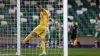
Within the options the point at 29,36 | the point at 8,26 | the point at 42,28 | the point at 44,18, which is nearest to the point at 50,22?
the point at 42,28

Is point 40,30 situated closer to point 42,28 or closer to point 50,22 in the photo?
point 42,28

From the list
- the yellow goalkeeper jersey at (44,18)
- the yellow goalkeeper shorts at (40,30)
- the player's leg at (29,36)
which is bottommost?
the player's leg at (29,36)

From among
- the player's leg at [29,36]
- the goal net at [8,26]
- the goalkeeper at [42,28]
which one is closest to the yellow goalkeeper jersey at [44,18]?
the goalkeeper at [42,28]

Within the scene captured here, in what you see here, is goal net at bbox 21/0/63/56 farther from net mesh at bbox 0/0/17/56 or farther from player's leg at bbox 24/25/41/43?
net mesh at bbox 0/0/17/56

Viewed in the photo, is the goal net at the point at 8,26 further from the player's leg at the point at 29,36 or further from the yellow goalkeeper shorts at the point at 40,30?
the yellow goalkeeper shorts at the point at 40,30

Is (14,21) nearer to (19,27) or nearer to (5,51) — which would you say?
(19,27)

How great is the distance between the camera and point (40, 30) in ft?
44.8

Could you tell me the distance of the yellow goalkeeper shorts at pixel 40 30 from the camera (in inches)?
530

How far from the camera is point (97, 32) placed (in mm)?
23156

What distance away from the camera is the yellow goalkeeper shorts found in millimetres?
13454

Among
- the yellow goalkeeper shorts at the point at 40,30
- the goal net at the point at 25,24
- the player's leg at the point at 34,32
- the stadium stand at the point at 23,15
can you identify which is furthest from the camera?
the player's leg at the point at 34,32

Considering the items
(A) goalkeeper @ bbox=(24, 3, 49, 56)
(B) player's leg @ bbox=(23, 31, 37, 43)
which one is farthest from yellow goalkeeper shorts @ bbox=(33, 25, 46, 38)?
(B) player's leg @ bbox=(23, 31, 37, 43)

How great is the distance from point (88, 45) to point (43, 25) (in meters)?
11.1

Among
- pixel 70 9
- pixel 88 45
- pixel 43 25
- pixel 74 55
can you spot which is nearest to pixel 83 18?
pixel 70 9
